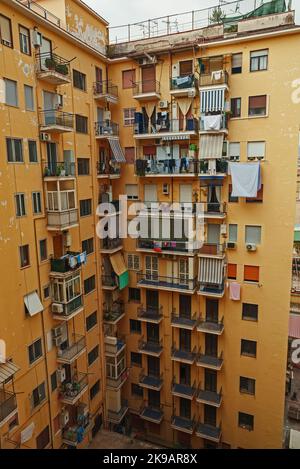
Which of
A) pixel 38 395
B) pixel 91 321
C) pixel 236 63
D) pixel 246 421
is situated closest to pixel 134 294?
pixel 91 321

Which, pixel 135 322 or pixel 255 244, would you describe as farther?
pixel 135 322

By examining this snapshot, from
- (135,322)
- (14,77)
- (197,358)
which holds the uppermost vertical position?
(14,77)

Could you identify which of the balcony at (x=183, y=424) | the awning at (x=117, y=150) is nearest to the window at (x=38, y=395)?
the balcony at (x=183, y=424)

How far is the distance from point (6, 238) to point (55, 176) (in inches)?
158

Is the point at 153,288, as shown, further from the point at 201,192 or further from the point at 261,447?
the point at 261,447

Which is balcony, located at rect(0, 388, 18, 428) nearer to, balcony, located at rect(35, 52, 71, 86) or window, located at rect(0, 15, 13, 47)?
balcony, located at rect(35, 52, 71, 86)

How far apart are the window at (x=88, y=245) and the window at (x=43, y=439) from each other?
9.72 metres

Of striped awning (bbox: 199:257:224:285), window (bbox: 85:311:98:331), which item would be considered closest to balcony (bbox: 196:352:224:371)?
striped awning (bbox: 199:257:224:285)

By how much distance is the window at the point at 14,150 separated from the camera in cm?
1484

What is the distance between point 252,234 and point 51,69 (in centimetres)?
1380

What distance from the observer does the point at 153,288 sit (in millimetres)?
22438

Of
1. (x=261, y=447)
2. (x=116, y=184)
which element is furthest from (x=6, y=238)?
(x=261, y=447)

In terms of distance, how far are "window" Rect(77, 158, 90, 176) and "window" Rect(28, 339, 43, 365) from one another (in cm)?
943

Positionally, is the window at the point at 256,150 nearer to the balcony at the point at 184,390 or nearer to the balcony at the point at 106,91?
the balcony at the point at 106,91
